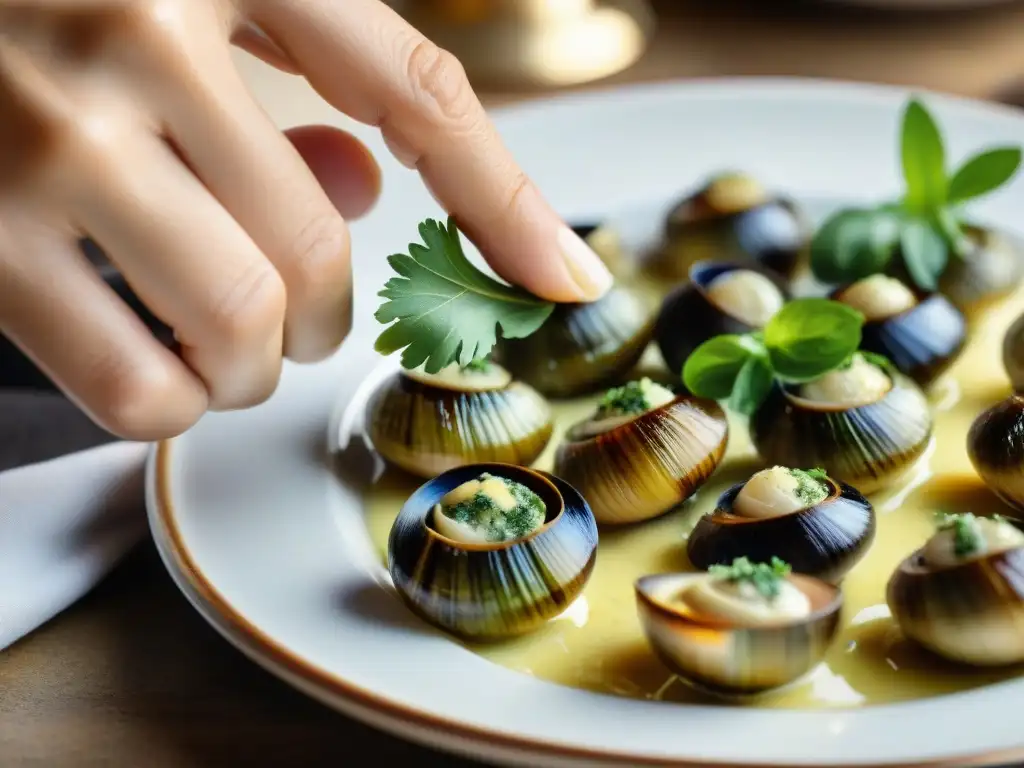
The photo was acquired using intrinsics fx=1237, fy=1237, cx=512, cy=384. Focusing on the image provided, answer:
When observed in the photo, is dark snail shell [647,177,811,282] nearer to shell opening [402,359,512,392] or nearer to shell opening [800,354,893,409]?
shell opening [800,354,893,409]

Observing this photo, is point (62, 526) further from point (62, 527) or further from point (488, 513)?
point (488, 513)

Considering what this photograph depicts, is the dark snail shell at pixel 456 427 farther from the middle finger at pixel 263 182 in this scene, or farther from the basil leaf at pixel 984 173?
the basil leaf at pixel 984 173

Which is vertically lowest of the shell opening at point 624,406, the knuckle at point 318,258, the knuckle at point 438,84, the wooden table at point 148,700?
the shell opening at point 624,406

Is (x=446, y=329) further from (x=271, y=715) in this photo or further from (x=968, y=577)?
(x=968, y=577)

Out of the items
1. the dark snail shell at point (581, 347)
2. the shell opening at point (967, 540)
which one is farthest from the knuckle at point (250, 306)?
the shell opening at point (967, 540)

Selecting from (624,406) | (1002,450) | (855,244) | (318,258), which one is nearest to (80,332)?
(318,258)

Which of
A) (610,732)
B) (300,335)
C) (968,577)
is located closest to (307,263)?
(300,335)
